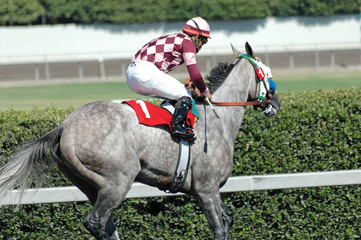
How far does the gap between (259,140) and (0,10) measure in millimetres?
30229

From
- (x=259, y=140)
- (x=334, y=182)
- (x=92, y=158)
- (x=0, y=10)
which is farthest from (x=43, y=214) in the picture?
(x=0, y=10)

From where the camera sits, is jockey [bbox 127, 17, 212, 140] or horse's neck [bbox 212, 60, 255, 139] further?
horse's neck [bbox 212, 60, 255, 139]

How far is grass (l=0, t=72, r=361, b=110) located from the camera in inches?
574

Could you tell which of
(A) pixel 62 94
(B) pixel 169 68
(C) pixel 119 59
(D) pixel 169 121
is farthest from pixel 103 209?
(C) pixel 119 59

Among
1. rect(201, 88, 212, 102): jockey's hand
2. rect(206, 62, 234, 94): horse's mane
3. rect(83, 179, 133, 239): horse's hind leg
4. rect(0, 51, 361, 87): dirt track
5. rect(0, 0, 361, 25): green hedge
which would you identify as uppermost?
rect(206, 62, 234, 94): horse's mane

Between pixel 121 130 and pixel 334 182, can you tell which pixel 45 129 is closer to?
pixel 121 130

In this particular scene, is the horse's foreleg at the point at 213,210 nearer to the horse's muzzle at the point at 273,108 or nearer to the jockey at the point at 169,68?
the jockey at the point at 169,68

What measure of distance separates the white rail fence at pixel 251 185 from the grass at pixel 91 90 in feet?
28.9

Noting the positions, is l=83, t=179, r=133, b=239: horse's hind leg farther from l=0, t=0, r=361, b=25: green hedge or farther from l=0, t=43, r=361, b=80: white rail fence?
l=0, t=0, r=361, b=25: green hedge

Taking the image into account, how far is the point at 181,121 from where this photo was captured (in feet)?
13.8

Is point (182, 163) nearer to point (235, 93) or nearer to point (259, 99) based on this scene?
point (235, 93)

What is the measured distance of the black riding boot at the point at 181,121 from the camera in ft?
13.7

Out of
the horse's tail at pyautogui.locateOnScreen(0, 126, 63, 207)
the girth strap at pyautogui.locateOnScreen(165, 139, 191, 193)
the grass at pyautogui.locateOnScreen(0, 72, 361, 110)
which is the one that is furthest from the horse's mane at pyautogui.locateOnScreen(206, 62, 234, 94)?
the grass at pyautogui.locateOnScreen(0, 72, 361, 110)

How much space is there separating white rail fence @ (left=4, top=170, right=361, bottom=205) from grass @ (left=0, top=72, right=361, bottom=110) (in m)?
8.80
